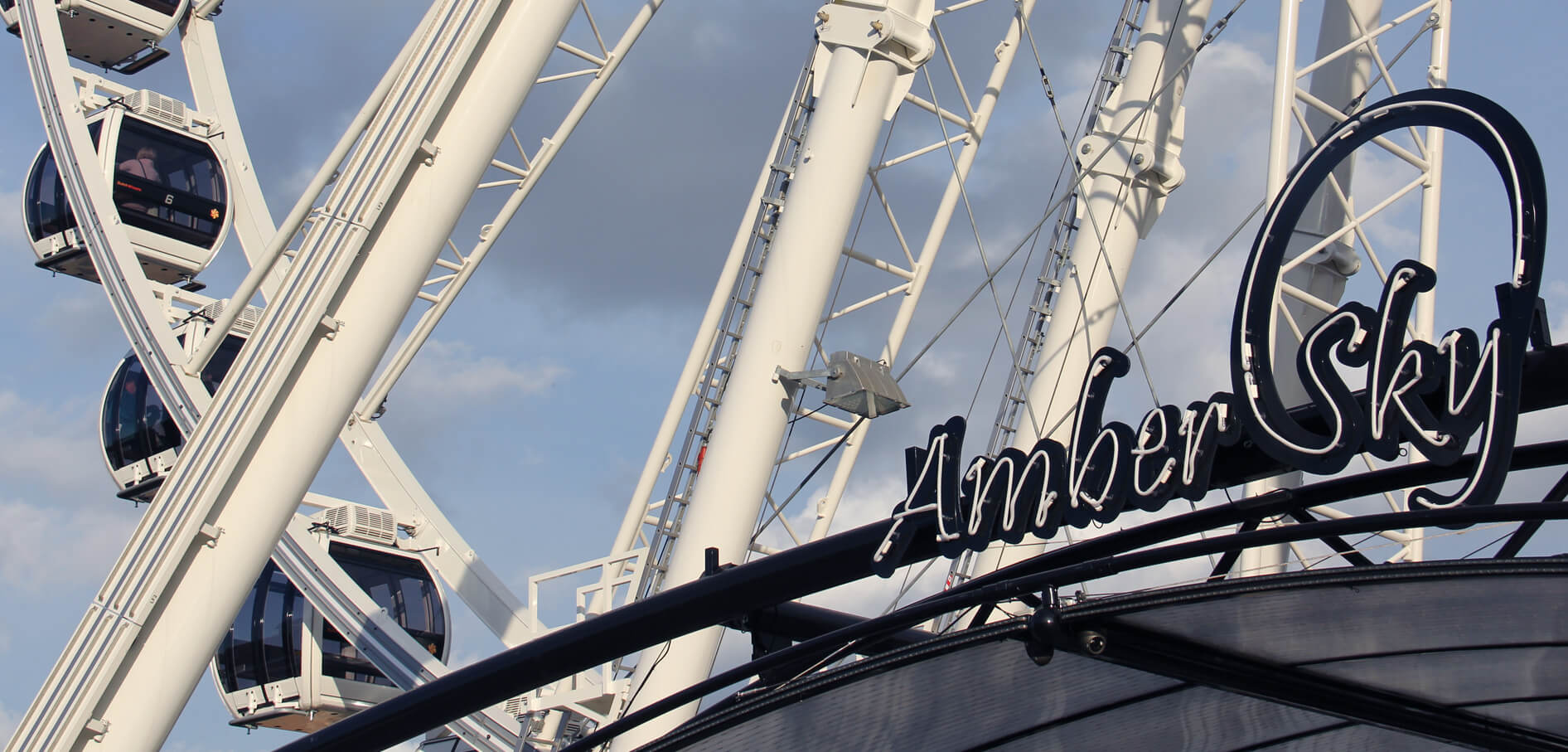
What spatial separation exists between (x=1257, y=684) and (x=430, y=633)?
23456 mm

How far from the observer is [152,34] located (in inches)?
1061

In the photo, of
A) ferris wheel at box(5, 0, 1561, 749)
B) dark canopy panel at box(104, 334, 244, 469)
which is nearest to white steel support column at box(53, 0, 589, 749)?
ferris wheel at box(5, 0, 1561, 749)

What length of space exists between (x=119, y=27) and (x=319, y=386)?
18001 mm

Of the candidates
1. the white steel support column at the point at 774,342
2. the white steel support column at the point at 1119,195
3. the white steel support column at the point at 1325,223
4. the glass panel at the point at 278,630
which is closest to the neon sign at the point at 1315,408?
the white steel support column at the point at 774,342

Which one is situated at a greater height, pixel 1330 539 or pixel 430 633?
pixel 430 633

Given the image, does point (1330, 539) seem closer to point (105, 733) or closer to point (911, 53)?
point (911, 53)

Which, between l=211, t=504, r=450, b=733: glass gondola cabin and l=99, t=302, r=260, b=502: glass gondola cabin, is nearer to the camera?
l=99, t=302, r=260, b=502: glass gondola cabin

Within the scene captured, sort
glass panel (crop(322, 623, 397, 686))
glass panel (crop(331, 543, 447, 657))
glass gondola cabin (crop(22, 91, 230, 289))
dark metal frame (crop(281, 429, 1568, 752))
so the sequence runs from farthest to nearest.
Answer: glass panel (crop(331, 543, 447, 657)) < glass panel (crop(322, 623, 397, 686)) < glass gondola cabin (crop(22, 91, 230, 289)) < dark metal frame (crop(281, 429, 1568, 752))

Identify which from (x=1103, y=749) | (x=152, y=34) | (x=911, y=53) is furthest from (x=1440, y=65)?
(x=152, y=34)

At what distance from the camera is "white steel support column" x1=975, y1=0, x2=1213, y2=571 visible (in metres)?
19.2

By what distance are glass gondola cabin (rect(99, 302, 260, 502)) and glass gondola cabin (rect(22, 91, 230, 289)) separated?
3.95 ft

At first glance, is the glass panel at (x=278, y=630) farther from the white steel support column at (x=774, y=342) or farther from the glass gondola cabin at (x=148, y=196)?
the white steel support column at (x=774, y=342)

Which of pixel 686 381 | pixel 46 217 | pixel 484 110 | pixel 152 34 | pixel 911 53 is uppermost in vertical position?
pixel 152 34

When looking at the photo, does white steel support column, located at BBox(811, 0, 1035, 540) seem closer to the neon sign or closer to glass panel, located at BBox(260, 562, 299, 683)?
the neon sign
